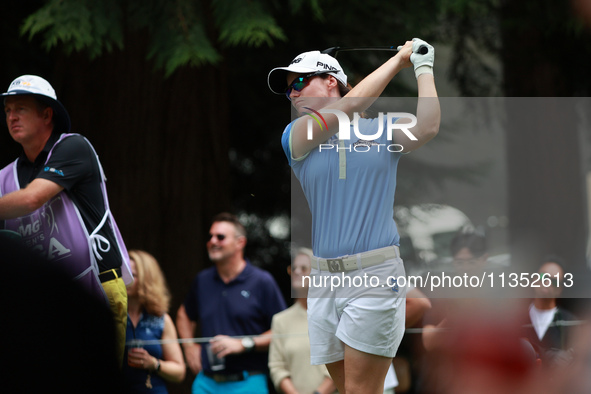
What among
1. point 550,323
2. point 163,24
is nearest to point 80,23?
point 163,24

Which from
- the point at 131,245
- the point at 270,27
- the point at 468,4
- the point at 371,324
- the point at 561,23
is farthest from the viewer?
the point at 561,23

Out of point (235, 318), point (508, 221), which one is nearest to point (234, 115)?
point (508, 221)

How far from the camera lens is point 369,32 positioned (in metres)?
8.46

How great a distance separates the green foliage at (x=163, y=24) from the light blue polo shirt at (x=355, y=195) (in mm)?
2405

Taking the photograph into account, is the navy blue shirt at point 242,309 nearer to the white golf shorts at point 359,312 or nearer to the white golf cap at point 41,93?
the white golf cap at point 41,93

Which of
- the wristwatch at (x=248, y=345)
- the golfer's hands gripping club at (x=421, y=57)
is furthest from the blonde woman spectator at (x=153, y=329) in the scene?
the golfer's hands gripping club at (x=421, y=57)

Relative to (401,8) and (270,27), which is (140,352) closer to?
(270,27)

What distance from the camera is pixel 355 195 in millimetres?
3361

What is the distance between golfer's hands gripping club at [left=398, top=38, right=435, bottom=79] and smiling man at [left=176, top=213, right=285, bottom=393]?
2.72 metres

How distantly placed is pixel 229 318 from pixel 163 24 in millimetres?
2208

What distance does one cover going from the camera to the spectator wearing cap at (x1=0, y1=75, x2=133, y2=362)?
388 cm

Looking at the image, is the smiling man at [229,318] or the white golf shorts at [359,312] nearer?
the white golf shorts at [359,312]

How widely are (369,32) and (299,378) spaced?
422 cm

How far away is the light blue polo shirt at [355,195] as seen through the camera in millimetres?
3344
